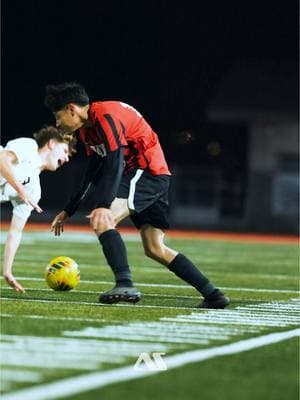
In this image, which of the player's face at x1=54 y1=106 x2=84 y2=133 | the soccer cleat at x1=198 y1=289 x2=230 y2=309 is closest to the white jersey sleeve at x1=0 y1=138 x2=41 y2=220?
the player's face at x1=54 y1=106 x2=84 y2=133

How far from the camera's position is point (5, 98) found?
152ft

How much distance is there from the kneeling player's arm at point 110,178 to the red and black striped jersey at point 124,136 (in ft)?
0.21

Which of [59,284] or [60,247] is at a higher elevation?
[59,284]

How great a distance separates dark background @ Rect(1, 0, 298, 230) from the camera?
40.5 m

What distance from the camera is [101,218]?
8227 millimetres

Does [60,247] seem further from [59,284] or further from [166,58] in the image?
[166,58]

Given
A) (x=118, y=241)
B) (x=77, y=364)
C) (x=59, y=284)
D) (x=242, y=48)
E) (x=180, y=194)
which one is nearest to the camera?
(x=77, y=364)

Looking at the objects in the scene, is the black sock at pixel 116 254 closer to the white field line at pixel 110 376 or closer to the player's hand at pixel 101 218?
the player's hand at pixel 101 218

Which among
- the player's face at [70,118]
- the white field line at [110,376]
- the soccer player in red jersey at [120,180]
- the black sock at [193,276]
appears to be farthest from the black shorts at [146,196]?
the white field line at [110,376]

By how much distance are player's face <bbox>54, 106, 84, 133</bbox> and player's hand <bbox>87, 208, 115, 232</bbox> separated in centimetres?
69

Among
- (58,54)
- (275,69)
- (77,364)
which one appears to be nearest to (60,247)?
(77,364)

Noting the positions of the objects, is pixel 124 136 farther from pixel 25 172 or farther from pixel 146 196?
pixel 25 172

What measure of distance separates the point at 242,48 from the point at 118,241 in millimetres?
33446

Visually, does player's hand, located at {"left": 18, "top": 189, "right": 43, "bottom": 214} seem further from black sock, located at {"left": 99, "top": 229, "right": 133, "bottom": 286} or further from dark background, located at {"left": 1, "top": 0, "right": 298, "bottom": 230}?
dark background, located at {"left": 1, "top": 0, "right": 298, "bottom": 230}
